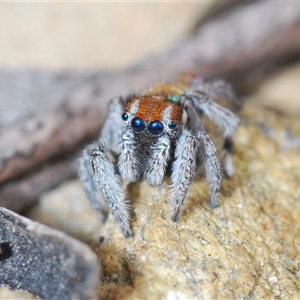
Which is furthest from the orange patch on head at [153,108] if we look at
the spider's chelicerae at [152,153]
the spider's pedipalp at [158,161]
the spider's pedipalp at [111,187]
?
the spider's pedipalp at [111,187]

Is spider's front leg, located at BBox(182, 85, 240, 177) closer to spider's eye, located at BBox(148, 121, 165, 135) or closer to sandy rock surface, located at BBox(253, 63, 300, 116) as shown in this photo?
spider's eye, located at BBox(148, 121, 165, 135)

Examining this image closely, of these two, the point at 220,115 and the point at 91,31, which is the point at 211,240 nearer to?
the point at 220,115

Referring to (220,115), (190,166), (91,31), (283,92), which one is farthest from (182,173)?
(283,92)

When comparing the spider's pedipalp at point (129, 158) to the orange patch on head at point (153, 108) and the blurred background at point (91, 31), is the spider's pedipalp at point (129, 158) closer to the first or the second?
the orange patch on head at point (153, 108)

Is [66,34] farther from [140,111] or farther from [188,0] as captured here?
[140,111]

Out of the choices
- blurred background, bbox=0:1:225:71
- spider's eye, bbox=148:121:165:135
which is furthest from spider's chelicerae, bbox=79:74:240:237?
blurred background, bbox=0:1:225:71

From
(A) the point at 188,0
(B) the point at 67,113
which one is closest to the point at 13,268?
(B) the point at 67,113

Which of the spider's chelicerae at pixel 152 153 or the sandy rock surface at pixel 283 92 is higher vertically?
the spider's chelicerae at pixel 152 153
